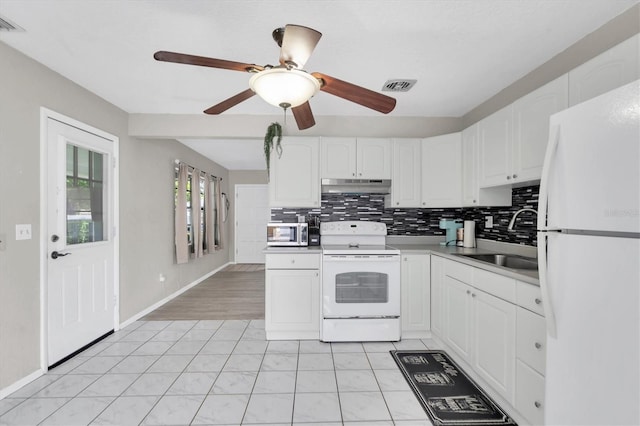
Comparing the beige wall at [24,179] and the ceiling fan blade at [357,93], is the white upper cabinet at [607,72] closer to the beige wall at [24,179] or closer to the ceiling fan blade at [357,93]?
the ceiling fan blade at [357,93]

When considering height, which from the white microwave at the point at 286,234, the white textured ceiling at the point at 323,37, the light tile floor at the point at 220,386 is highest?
the white textured ceiling at the point at 323,37

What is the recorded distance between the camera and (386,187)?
3275 millimetres

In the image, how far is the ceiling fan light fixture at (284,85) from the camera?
1.44m

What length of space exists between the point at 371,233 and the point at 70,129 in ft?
10.1

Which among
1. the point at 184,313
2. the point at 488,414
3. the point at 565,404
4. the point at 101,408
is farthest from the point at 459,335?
the point at 184,313

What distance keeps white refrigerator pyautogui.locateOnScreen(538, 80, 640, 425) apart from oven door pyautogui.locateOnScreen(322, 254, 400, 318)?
63.8 inches

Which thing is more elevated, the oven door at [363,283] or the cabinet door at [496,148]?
the cabinet door at [496,148]

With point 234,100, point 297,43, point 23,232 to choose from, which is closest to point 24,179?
point 23,232

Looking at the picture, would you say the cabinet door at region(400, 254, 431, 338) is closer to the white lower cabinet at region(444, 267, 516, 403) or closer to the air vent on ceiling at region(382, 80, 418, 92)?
the white lower cabinet at region(444, 267, 516, 403)

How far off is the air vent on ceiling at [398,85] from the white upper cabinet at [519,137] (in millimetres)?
743

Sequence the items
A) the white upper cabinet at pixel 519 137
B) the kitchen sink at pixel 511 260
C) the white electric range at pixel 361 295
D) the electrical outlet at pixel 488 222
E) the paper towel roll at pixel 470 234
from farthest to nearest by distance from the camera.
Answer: the paper towel roll at pixel 470 234 < the electrical outlet at pixel 488 222 < the white electric range at pixel 361 295 < the kitchen sink at pixel 511 260 < the white upper cabinet at pixel 519 137

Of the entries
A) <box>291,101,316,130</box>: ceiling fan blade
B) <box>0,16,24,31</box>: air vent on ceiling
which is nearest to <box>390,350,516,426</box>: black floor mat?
<box>291,101,316,130</box>: ceiling fan blade

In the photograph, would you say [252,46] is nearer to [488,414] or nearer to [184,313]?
[488,414]

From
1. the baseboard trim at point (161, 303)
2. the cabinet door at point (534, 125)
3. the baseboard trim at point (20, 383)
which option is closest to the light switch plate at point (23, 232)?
the baseboard trim at point (20, 383)
